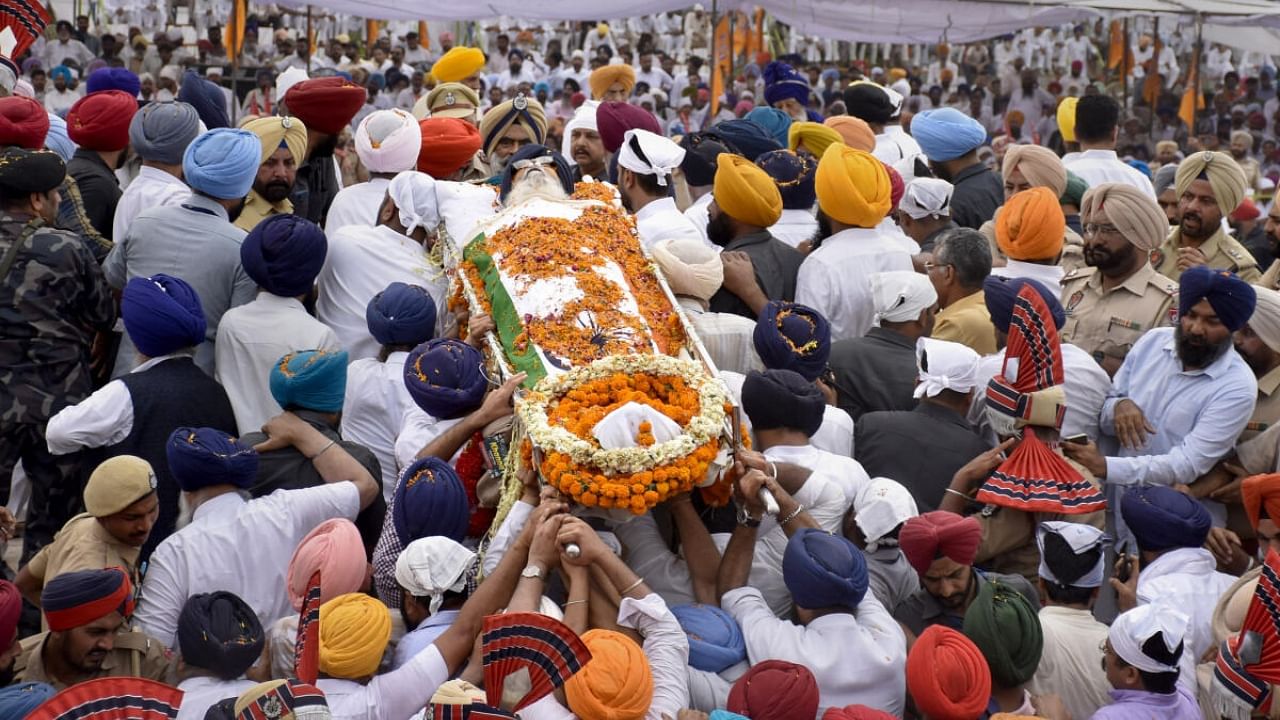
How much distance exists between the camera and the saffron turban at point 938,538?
480cm

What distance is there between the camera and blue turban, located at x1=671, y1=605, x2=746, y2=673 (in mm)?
4566

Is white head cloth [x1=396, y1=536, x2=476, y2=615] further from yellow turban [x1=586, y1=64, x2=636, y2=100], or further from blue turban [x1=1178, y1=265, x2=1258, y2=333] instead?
yellow turban [x1=586, y1=64, x2=636, y2=100]

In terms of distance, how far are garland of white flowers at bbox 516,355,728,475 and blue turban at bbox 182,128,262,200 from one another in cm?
202

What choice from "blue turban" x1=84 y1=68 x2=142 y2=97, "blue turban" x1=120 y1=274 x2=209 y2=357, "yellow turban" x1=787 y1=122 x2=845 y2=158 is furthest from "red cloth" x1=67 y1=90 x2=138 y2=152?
"yellow turban" x1=787 y1=122 x2=845 y2=158

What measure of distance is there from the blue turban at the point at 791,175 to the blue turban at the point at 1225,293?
214cm

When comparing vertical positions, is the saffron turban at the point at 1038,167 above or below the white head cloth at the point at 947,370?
above

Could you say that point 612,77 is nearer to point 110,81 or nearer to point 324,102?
point 110,81

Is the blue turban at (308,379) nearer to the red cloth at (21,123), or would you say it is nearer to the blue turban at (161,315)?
Result: the blue turban at (161,315)

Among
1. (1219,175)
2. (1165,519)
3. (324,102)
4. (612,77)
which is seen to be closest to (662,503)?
(1165,519)

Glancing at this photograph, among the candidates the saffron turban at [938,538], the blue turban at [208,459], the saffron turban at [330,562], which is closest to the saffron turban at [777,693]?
the saffron turban at [938,538]

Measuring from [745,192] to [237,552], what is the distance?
2815 mm

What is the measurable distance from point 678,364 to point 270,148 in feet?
8.76

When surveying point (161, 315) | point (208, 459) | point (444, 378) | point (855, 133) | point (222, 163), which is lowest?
point (208, 459)

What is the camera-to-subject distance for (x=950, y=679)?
4.32 metres
